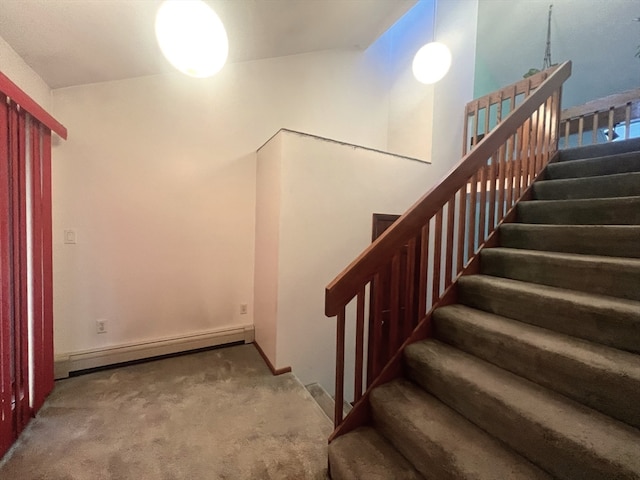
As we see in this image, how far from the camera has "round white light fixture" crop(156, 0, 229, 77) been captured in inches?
62.2

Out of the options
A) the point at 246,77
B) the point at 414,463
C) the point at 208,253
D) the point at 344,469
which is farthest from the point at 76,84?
the point at 414,463

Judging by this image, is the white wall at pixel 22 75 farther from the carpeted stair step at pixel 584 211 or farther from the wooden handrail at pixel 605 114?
the wooden handrail at pixel 605 114

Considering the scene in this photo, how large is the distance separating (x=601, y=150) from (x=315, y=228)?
2.62 m

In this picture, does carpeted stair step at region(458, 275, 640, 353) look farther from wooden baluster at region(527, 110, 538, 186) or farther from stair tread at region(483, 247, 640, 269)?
wooden baluster at region(527, 110, 538, 186)

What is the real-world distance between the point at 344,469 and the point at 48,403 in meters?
2.20

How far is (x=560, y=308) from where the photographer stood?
4.63ft

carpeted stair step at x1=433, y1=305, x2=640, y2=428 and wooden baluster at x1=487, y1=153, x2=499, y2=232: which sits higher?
wooden baluster at x1=487, y1=153, x2=499, y2=232

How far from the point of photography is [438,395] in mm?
1462

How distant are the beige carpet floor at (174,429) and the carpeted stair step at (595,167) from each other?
2849mm

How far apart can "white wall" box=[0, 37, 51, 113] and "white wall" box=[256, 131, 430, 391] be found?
1755mm

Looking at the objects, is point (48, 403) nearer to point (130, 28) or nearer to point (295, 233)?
point (295, 233)

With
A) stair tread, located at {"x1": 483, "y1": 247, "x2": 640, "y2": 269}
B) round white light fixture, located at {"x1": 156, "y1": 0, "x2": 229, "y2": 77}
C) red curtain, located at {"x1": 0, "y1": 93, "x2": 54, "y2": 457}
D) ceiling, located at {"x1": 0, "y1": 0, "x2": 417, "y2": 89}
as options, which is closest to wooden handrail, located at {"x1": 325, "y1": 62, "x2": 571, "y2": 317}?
stair tread, located at {"x1": 483, "y1": 247, "x2": 640, "y2": 269}

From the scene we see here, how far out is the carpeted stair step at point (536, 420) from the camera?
915 millimetres

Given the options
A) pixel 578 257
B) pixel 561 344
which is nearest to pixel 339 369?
pixel 561 344
